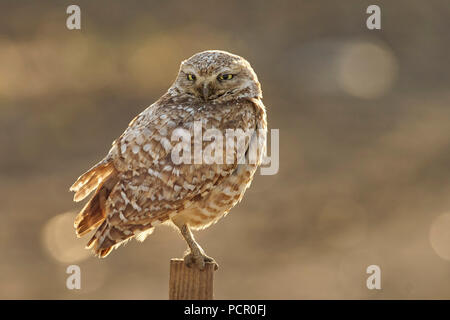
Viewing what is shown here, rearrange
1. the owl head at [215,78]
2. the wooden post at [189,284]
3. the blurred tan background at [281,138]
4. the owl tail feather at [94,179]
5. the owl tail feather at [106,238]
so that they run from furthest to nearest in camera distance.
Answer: the blurred tan background at [281,138] < the owl head at [215,78] < the owl tail feather at [94,179] < the owl tail feather at [106,238] < the wooden post at [189,284]

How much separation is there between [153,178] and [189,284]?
28.0 inches

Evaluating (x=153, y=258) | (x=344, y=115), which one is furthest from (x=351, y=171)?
(x=153, y=258)

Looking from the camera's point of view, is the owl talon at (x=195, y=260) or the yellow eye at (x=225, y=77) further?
the yellow eye at (x=225, y=77)

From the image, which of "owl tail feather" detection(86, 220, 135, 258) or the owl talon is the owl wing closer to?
"owl tail feather" detection(86, 220, 135, 258)

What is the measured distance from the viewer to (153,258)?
1136cm

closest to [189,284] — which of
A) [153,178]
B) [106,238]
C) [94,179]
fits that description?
[106,238]

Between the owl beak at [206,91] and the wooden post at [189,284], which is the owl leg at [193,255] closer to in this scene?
the wooden post at [189,284]

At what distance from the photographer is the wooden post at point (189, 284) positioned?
3.97 metres

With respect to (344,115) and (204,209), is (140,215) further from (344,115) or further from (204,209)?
(344,115)

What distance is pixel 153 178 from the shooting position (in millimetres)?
4320

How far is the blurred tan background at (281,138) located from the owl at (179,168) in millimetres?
5818

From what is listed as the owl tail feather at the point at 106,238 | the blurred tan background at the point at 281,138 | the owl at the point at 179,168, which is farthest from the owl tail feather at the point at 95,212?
the blurred tan background at the point at 281,138
